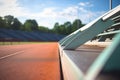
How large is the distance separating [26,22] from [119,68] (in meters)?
98.4

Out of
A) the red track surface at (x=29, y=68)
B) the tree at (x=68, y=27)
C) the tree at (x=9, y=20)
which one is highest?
the tree at (x=9, y=20)

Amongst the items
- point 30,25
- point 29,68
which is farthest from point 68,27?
point 29,68

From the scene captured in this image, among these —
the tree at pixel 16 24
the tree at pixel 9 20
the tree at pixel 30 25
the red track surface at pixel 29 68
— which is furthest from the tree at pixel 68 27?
the red track surface at pixel 29 68

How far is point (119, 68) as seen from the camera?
54.7 inches

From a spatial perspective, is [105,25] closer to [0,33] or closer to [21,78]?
[21,78]

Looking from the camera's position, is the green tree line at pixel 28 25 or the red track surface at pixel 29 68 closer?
the red track surface at pixel 29 68

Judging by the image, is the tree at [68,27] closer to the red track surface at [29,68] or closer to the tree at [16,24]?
the tree at [16,24]

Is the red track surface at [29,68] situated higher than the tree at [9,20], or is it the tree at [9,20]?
the tree at [9,20]

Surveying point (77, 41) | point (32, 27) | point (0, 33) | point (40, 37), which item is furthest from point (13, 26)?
point (77, 41)

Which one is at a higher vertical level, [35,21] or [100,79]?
[35,21]

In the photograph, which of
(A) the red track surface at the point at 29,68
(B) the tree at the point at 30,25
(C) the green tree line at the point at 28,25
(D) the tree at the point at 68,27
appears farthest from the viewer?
(B) the tree at the point at 30,25

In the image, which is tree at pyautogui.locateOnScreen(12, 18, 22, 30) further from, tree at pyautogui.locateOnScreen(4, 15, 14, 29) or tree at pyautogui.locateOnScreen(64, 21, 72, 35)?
tree at pyautogui.locateOnScreen(64, 21, 72, 35)

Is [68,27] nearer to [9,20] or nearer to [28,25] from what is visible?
[28,25]

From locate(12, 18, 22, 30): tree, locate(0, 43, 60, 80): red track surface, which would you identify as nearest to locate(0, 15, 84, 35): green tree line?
locate(12, 18, 22, 30): tree
